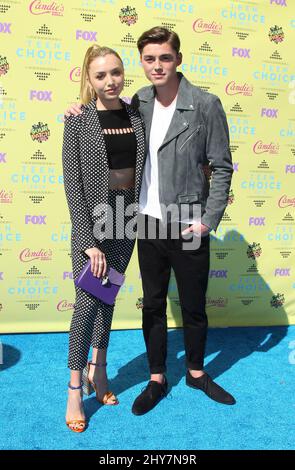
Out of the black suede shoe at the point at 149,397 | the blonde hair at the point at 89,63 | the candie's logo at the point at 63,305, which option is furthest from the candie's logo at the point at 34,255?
the blonde hair at the point at 89,63

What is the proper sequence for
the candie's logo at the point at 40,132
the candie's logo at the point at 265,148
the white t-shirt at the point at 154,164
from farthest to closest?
the candie's logo at the point at 265,148 < the candie's logo at the point at 40,132 < the white t-shirt at the point at 154,164

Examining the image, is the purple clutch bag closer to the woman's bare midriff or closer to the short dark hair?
the woman's bare midriff

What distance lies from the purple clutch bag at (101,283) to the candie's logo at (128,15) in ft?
6.66

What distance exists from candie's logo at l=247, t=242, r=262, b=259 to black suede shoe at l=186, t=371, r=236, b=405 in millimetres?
1407

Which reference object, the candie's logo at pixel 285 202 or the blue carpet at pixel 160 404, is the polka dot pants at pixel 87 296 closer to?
the blue carpet at pixel 160 404

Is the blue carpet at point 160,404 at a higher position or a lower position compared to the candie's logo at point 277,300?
lower

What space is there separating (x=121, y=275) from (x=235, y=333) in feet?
6.04

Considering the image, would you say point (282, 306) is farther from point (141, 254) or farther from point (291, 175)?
point (141, 254)

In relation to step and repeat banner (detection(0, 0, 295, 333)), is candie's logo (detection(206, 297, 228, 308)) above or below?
below

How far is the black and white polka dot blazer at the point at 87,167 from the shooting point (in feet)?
7.62

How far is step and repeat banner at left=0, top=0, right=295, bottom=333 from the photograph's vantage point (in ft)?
11.3

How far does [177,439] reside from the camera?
249 cm

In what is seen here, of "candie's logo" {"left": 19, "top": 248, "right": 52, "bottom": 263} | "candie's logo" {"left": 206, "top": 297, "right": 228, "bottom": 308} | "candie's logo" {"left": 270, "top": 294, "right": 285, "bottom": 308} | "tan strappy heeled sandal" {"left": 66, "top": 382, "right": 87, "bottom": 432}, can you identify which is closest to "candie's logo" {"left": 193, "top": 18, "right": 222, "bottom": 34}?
"candie's logo" {"left": 19, "top": 248, "right": 52, "bottom": 263}

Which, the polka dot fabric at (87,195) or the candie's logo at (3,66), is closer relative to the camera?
the polka dot fabric at (87,195)
